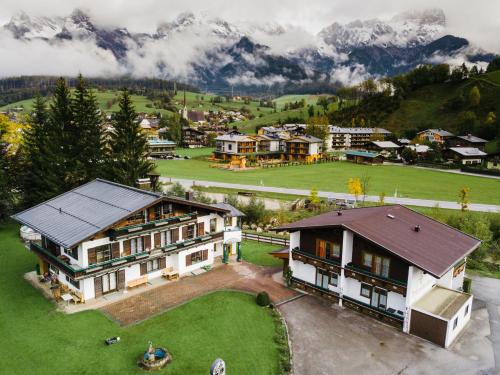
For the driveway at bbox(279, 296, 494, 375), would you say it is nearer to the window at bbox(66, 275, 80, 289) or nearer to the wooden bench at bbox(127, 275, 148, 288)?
the wooden bench at bbox(127, 275, 148, 288)

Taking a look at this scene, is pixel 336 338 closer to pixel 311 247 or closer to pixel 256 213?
pixel 311 247

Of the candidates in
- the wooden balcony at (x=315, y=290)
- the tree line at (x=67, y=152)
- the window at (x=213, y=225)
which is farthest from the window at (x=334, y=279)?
the tree line at (x=67, y=152)

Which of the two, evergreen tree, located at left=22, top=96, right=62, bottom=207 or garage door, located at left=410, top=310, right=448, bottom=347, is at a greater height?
evergreen tree, located at left=22, top=96, right=62, bottom=207

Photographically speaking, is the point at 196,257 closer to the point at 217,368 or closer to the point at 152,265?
the point at 152,265

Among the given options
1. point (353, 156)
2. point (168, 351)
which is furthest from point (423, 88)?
point (168, 351)

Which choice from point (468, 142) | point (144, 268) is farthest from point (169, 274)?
point (468, 142)

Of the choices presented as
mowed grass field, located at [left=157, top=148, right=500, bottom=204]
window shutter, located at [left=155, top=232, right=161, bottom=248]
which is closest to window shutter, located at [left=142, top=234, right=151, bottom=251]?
window shutter, located at [left=155, top=232, right=161, bottom=248]

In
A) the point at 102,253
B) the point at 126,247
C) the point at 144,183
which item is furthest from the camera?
the point at 144,183
